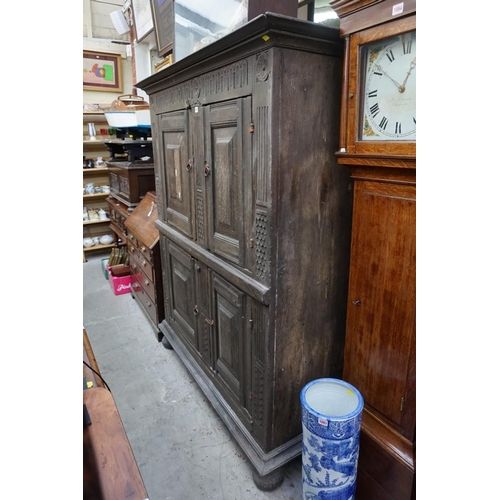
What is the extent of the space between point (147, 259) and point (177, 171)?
0.97 metres

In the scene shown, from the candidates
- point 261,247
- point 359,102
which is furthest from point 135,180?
point 359,102

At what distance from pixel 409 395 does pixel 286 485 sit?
2.70ft

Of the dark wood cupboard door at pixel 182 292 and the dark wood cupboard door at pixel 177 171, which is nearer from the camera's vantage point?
the dark wood cupboard door at pixel 177 171

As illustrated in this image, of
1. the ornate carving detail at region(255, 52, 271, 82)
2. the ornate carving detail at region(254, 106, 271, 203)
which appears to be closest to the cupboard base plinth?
the ornate carving detail at region(254, 106, 271, 203)

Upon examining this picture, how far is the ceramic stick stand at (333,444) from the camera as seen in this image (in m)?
1.33

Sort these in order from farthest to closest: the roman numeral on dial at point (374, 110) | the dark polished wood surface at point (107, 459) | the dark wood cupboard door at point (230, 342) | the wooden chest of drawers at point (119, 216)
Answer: the wooden chest of drawers at point (119, 216) → the dark wood cupboard door at point (230, 342) → the roman numeral on dial at point (374, 110) → the dark polished wood surface at point (107, 459)

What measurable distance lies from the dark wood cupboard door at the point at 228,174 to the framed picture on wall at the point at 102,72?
12.4ft

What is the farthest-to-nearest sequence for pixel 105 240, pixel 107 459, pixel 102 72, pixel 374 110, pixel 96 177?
pixel 96 177 < pixel 105 240 < pixel 102 72 < pixel 374 110 < pixel 107 459

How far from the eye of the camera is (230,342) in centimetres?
188

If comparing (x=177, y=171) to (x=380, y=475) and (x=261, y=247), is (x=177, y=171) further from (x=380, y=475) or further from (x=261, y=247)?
(x=380, y=475)

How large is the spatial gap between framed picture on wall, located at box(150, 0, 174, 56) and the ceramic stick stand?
308 centimetres

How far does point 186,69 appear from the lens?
184 centimetres

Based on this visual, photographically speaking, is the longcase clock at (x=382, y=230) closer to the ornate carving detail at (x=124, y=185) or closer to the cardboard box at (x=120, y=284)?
the ornate carving detail at (x=124, y=185)

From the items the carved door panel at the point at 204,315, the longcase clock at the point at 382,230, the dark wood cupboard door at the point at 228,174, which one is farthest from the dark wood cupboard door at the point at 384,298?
the carved door panel at the point at 204,315
